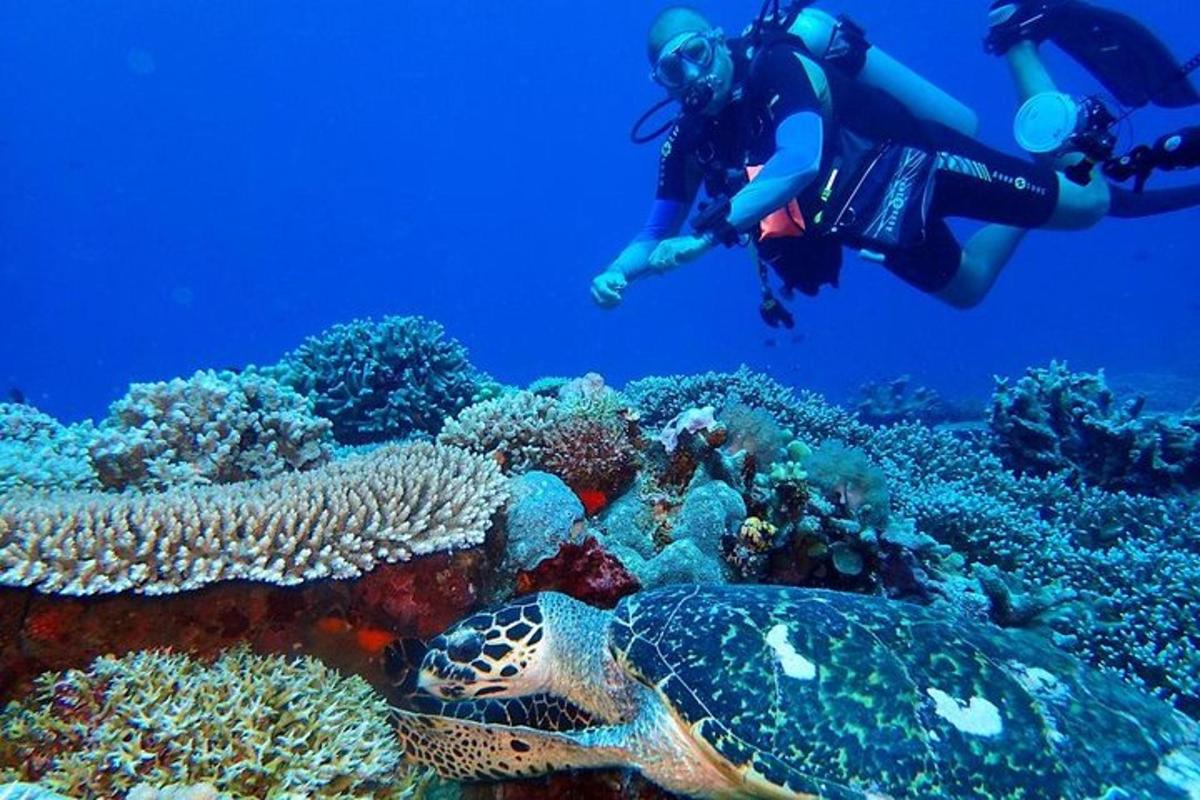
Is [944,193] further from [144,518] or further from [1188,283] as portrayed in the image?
[1188,283]

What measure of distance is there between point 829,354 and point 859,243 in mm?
81751

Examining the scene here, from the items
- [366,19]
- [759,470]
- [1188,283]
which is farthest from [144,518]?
[366,19]

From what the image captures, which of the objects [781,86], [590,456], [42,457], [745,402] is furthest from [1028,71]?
[42,457]

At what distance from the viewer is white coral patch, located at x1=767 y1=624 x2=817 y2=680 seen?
2.28 metres

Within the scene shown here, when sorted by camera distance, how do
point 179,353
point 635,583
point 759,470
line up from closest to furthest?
point 635,583 → point 759,470 → point 179,353

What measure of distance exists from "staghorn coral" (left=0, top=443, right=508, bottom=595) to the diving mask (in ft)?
18.0

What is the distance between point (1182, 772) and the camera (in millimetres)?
2082

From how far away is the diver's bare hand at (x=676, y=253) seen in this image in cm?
576

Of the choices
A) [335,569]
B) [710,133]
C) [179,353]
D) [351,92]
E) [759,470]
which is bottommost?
[335,569]

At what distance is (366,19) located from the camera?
378 ft

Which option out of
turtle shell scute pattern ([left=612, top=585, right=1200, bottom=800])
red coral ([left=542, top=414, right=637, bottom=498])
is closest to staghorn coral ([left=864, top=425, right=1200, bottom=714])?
turtle shell scute pattern ([left=612, top=585, right=1200, bottom=800])

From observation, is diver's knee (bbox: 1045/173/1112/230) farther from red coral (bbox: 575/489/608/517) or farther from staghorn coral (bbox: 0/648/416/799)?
staghorn coral (bbox: 0/648/416/799)

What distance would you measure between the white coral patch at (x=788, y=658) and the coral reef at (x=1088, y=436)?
6890 millimetres

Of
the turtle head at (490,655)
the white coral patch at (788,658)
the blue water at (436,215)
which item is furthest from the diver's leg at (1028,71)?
the blue water at (436,215)
